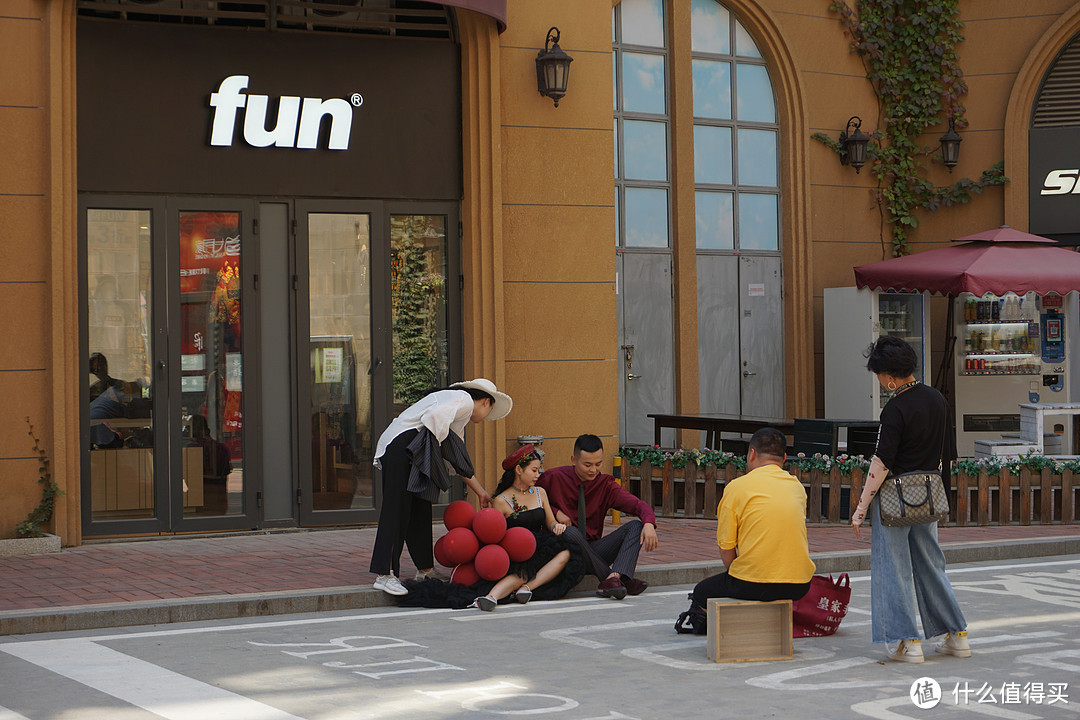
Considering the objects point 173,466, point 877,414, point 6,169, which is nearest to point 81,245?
point 6,169

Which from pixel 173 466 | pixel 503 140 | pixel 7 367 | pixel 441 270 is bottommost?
pixel 173 466

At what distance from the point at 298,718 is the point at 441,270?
24.5 ft

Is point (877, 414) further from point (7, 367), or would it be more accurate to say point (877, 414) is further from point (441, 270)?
point (7, 367)

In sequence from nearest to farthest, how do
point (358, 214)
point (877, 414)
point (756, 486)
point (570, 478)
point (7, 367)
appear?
point (756, 486), point (570, 478), point (7, 367), point (358, 214), point (877, 414)

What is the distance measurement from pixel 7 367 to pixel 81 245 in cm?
125

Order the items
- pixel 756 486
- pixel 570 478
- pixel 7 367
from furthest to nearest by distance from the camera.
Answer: pixel 7 367
pixel 570 478
pixel 756 486

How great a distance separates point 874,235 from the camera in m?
17.5

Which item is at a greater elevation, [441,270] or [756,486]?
[441,270]

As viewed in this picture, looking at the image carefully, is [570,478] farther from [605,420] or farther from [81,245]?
[81,245]

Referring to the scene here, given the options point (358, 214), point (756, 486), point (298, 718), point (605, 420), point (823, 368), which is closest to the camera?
point (298, 718)

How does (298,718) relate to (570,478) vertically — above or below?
below

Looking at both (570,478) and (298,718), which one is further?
(570,478)

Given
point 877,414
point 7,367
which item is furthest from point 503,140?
point 877,414

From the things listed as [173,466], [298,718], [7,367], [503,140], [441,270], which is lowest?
[298,718]
